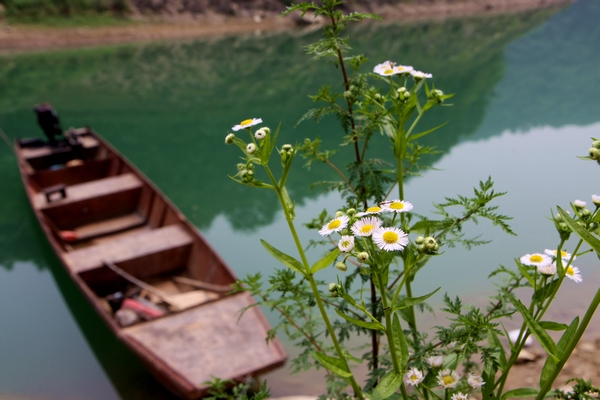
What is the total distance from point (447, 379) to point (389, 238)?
58 centimetres

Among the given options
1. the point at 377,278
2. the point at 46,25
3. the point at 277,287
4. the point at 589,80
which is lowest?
the point at 589,80

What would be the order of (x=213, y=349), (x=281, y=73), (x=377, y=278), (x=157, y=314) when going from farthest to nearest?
(x=281, y=73), (x=157, y=314), (x=213, y=349), (x=377, y=278)

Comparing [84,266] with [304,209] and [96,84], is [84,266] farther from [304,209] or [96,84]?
[96,84]

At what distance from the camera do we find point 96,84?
19.0 meters

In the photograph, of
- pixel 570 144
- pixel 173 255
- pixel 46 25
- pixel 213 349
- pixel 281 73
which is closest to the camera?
pixel 213 349

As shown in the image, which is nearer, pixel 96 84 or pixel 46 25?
pixel 96 84

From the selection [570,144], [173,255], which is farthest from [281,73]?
[173,255]

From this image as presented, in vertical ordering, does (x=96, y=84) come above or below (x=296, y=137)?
above

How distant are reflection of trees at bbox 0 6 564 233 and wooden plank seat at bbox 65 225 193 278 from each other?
7.74ft

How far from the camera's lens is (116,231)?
781 cm

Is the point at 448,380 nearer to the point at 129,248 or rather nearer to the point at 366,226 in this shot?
the point at 366,226

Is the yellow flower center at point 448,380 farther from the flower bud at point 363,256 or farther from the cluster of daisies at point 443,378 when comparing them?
the flower bud at point 363,256

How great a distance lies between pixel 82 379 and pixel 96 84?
50.6ft

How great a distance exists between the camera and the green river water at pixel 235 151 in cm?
631
